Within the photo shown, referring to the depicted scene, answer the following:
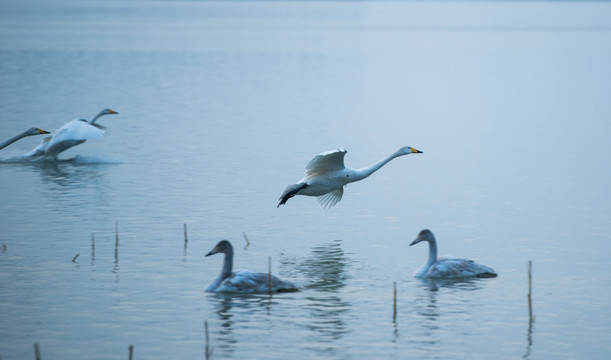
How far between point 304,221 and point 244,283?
623cm

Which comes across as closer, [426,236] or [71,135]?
[426,236]

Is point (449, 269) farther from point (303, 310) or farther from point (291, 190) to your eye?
point (291, 190)

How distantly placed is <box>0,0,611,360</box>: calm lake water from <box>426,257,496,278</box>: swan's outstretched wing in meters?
0.26

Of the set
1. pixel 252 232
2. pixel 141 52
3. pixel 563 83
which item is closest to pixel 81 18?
pixel 141 52

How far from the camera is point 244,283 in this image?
47.6ft

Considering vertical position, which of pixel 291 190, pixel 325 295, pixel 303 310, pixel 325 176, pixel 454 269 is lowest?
pixel 303 310

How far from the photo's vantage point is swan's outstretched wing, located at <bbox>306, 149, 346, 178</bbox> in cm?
1817

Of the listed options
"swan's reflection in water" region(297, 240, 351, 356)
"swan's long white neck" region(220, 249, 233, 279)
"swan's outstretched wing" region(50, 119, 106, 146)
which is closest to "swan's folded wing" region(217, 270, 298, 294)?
"swan's long white neck" region(220, 249, 233, 279)

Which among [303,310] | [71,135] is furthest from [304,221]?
[71,135]

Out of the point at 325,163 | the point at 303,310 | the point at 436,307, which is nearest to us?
the point at 303,310

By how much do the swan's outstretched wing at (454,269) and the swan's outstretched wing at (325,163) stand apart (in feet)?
10.2

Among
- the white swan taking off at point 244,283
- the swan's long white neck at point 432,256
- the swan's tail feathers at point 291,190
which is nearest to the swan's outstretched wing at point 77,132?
the swan's tail feathers at point 291,190

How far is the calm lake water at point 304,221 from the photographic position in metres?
13.1

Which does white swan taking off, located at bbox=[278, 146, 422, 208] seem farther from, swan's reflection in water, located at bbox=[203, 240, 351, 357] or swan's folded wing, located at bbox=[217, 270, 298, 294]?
swan's folded wing, located at bbox=[217, 270, 298, 294]
